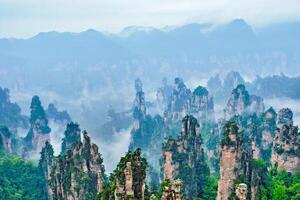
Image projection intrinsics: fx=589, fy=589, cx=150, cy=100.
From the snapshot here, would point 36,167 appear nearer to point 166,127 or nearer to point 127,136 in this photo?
point 166,127

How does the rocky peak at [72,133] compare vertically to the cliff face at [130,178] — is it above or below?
above

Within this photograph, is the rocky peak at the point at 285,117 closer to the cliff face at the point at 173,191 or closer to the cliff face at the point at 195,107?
the cliff face at the point at 195,107

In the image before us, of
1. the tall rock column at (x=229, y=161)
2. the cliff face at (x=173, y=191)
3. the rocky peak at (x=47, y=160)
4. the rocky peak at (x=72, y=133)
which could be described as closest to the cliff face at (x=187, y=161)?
the tall rock column at (x=229, y=161)

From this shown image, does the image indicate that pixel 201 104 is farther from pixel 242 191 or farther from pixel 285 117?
pixel 242 191

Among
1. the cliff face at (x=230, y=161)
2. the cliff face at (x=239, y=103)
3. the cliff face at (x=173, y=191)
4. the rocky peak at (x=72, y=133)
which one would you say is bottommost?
the cliff face at (x=173, y=191)

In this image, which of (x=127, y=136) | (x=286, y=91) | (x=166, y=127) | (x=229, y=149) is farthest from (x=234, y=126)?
(x=286, y=91)

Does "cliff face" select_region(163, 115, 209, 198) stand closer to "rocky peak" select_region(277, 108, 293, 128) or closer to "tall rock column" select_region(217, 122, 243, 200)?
"tall rock column" select_region(217, 122, 243, 200)
